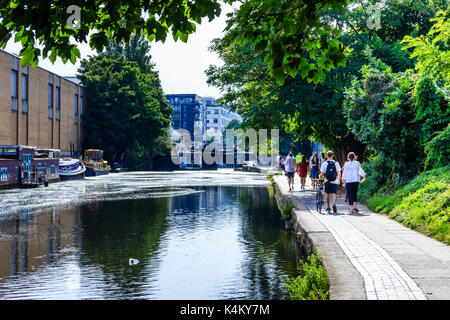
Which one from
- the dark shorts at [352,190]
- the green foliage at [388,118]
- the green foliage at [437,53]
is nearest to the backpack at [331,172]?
the dark shorts at [352,190]

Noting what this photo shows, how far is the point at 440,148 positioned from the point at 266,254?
706cm

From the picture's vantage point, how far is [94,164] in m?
53.8

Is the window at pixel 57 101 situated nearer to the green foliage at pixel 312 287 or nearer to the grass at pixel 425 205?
the grass at pixel 425 205

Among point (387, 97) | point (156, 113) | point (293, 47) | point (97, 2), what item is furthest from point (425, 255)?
point (156, 113)

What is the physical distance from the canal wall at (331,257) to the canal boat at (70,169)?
1254 inches

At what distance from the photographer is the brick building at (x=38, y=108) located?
1687 inches

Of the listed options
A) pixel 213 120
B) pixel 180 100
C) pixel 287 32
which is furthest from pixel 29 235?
pixel 213 120

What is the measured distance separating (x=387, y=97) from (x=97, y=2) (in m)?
14.8

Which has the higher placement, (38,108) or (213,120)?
(213,120)

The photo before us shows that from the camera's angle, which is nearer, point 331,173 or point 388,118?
point 331,173

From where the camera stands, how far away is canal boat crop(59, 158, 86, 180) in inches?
1706

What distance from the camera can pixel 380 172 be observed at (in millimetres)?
20500

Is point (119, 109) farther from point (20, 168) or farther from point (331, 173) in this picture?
point (331, 173)

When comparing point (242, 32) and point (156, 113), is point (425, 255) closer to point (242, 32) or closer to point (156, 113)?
point (242, 32)
